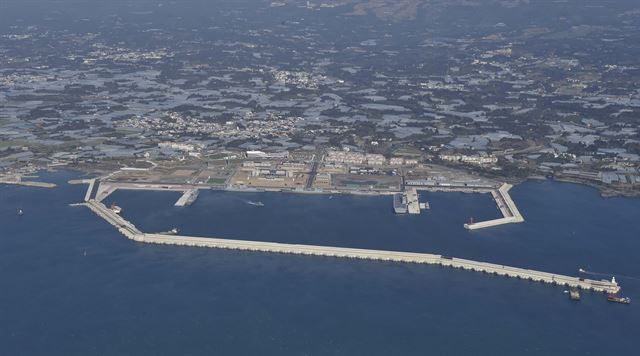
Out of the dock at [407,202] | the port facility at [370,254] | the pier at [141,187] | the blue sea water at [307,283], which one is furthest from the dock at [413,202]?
the pier at [141,187]

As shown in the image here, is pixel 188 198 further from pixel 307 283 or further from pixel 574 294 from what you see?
pixel 574 294

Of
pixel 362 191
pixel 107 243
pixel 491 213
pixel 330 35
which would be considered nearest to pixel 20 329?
pixel 107 243

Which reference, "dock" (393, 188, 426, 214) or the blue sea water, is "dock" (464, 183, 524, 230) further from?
"dock" (393, 188, 426, 214)

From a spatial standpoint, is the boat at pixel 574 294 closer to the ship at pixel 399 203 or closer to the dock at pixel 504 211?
the dock at pixel 504 211

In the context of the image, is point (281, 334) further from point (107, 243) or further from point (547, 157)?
point (547, 157)

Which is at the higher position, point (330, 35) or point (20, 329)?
point (20, 329)

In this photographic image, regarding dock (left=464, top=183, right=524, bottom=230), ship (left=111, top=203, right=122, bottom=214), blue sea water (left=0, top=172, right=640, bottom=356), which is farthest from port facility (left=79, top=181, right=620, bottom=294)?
dock (left=464, top=183, right=524, bottom=230)

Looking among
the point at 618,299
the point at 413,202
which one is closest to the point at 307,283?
the point at 413,202
